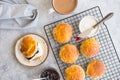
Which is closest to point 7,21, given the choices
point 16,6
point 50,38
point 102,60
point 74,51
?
point 16,6

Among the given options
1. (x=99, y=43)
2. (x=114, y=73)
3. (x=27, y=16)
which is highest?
(x=27, y=16)

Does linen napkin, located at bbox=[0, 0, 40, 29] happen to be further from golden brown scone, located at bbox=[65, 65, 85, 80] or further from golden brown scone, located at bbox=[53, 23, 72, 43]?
golden brown scone, located at bbox=[65, 65, 85, 80]

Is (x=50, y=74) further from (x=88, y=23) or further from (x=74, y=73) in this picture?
(x=88, y=23)

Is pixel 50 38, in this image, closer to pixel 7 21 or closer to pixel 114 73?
pixel 7 21

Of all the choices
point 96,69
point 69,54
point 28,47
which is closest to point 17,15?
point 28,47

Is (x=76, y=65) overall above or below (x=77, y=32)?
below

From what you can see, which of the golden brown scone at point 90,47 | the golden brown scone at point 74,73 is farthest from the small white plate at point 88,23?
the golden brown scone at point 74,73
